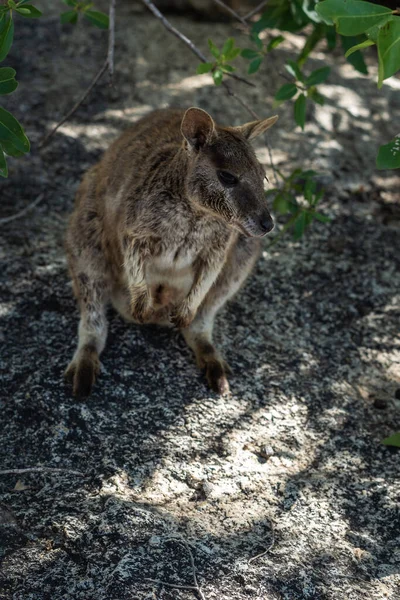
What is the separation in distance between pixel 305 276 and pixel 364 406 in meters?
1.21

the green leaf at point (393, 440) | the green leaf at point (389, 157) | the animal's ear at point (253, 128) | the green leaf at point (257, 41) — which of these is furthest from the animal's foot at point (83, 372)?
the green leaf at point (257, 41)

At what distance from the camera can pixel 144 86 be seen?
21.4 ft

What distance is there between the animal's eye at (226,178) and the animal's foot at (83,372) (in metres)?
1.22

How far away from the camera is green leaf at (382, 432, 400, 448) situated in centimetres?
391

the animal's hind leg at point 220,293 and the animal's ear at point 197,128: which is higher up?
the animal's ear at point 197,128

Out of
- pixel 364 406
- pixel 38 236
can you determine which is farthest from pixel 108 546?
pixel 38 236

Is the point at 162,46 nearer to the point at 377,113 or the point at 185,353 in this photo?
the point at 377,113


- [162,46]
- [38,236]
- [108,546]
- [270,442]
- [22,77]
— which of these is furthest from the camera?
[162,46]

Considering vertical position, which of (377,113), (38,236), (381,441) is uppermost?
(377,113)

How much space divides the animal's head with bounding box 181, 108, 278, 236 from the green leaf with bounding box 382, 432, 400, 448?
1.30 meters

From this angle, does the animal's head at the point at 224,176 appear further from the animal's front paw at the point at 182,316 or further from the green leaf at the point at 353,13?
the green leaf at the point at 353,13

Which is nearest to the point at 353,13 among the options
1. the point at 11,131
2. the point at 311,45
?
the point at 11,131

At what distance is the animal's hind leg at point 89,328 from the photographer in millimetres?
4051

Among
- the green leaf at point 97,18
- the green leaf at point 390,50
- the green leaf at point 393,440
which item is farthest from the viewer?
the green leaf at point 97,18
